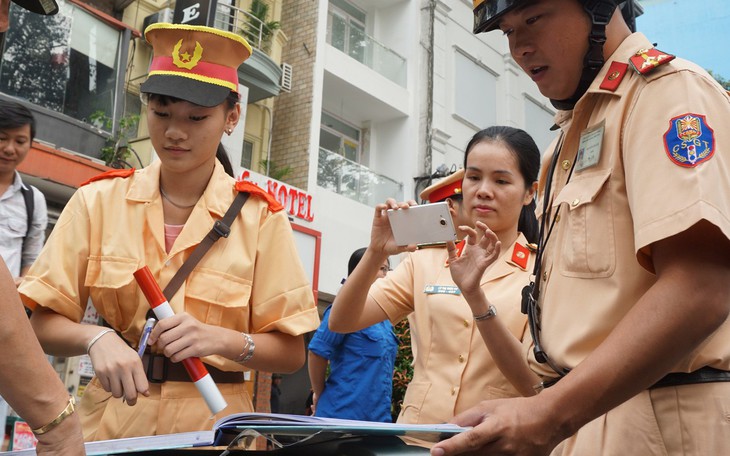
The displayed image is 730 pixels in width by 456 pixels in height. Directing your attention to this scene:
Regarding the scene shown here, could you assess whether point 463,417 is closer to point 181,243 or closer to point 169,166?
point 181,243

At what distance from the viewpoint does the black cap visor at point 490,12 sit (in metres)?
1.63

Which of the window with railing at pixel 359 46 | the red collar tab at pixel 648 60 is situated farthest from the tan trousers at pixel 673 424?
the window with railing at pixel 359 46

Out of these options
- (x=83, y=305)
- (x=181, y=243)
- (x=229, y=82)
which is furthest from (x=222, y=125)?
(x=83, y=305)

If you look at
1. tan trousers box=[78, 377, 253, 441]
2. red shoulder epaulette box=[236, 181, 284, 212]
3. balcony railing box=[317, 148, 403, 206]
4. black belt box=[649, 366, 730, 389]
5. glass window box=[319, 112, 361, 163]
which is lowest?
tan trousers box=[78, 377, 253, 441]

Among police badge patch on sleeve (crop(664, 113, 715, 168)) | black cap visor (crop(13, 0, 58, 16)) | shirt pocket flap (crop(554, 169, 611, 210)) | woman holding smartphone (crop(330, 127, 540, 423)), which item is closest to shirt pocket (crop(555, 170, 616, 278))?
shirt pocket flap (crop(554, 169, 611, 210))

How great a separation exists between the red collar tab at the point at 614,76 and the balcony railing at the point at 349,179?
12223 millimetres

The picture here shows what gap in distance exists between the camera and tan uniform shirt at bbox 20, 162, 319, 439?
7.07ft

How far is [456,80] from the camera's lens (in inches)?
675

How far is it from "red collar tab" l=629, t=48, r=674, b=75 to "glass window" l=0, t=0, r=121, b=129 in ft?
29.8

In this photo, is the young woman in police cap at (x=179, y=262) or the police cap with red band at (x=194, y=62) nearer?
the young woman in police cap at (x=179, y=262)

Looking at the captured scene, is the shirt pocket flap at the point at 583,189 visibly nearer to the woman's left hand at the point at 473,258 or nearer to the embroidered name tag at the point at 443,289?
the woman's left hand at the point at 473,258

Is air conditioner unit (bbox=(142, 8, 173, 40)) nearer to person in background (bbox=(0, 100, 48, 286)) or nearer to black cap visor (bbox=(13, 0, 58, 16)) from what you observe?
person in background (bbox=(0, 100, 48, 286))

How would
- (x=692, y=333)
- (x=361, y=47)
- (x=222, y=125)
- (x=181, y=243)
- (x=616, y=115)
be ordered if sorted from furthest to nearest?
(x=361, y=47)
(x=222, y=125)
(x=181, y=243)
(x=616, y=115)
(x=692, y=333)

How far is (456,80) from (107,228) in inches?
610
